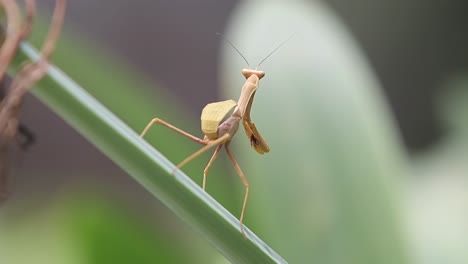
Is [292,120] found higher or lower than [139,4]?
lower

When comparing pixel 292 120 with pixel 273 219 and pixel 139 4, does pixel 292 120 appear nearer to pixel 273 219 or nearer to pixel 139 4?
pixel 273 219

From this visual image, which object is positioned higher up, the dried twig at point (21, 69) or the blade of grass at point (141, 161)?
the dried twig at point (21, 69)

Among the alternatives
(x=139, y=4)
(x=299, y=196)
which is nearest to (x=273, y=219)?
(x=299, y=196)

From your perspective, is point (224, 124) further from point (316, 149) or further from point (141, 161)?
point (316, 149)

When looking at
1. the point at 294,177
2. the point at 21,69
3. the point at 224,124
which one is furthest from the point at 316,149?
the point at 21,69

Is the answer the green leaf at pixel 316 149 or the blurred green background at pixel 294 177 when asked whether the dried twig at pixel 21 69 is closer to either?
the blurred green background at pixel 294 177

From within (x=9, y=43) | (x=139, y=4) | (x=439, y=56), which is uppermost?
(x=139, y=4)

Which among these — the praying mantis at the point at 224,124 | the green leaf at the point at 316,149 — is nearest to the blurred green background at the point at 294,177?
the green leaf at the point at 316,149
